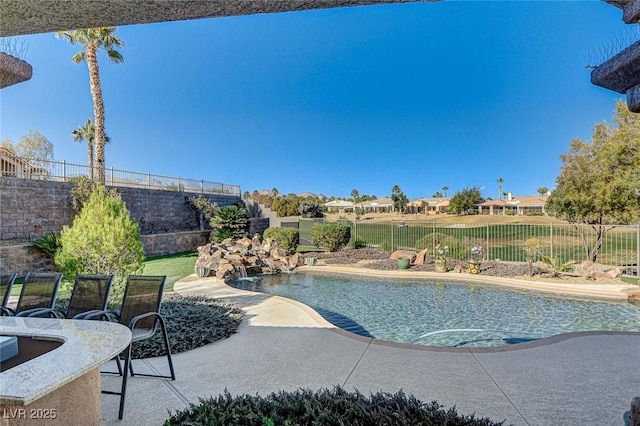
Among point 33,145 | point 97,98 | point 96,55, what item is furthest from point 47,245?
point 33,145

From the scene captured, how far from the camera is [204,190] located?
67.3 ft

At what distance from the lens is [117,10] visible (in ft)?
5.83

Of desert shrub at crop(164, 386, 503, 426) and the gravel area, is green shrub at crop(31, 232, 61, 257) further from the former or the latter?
desert shrub at crop(164, 386, 503, 426)

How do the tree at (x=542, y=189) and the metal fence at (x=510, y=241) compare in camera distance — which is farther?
the tree at (x=542, y=189)

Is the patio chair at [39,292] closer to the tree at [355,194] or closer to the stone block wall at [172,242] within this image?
the stone block wall at [172,242]

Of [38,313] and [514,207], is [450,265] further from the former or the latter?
[514,207]

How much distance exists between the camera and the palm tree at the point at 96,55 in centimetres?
1529

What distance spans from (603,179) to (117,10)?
14921mm

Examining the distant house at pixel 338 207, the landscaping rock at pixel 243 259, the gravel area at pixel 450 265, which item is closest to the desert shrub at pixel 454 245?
the gravel area at pixel 450 265

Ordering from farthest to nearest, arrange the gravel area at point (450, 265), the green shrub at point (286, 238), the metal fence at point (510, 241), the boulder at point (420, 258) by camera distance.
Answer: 1. the green shrub at point (286, 238)
2. the boulder at point (420, 258)
3. the metal fence at point (510, 241)
4. the gravel area at point (450, 265)

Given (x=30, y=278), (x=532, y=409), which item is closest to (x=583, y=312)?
(x=532, y=409)

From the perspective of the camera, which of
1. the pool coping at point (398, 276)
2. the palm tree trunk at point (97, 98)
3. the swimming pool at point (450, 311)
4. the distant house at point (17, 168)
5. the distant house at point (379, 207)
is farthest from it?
the distant house at point (379, 207)

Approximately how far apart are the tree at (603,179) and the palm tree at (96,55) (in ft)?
64.7

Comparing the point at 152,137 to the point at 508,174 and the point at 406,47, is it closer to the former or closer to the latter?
the point at 406,47
